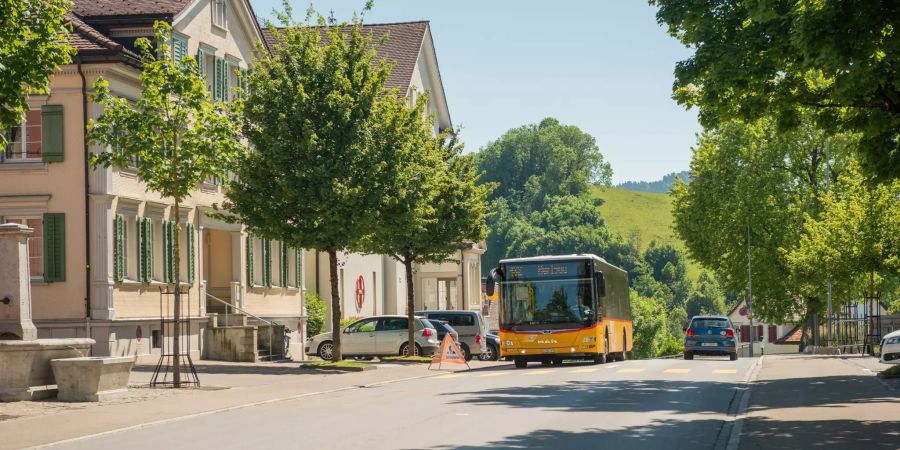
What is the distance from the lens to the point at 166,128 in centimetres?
2539

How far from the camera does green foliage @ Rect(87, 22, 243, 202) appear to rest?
2516 cm

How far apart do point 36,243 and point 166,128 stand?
10.9 m

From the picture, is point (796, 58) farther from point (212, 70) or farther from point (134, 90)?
point (212, 70)

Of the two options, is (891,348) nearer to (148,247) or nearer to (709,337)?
(709,337)

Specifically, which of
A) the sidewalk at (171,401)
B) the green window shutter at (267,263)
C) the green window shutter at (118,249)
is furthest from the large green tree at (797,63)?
the green window shutter at (267,263)

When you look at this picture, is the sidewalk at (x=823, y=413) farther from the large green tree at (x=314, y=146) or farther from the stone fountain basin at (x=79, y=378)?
the large green tree at (x=314, y=146)

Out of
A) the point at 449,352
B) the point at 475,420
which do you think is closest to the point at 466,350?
the point at 449,352

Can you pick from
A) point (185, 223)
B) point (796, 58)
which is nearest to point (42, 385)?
point (796, 58)

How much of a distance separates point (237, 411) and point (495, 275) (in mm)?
17348

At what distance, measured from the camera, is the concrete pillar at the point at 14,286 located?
22.3 metres

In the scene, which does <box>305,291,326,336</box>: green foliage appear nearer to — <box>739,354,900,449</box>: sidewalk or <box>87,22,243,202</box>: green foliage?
<box>739,354,900,449</box>: sidewalk

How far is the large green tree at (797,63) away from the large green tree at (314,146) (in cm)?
1302

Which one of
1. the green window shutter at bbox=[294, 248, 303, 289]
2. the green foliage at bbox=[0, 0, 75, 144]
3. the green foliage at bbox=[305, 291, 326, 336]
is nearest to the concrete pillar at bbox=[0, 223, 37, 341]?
the green foliage at bbox=[0, 0, 75, 144]

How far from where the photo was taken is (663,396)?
2306cm
